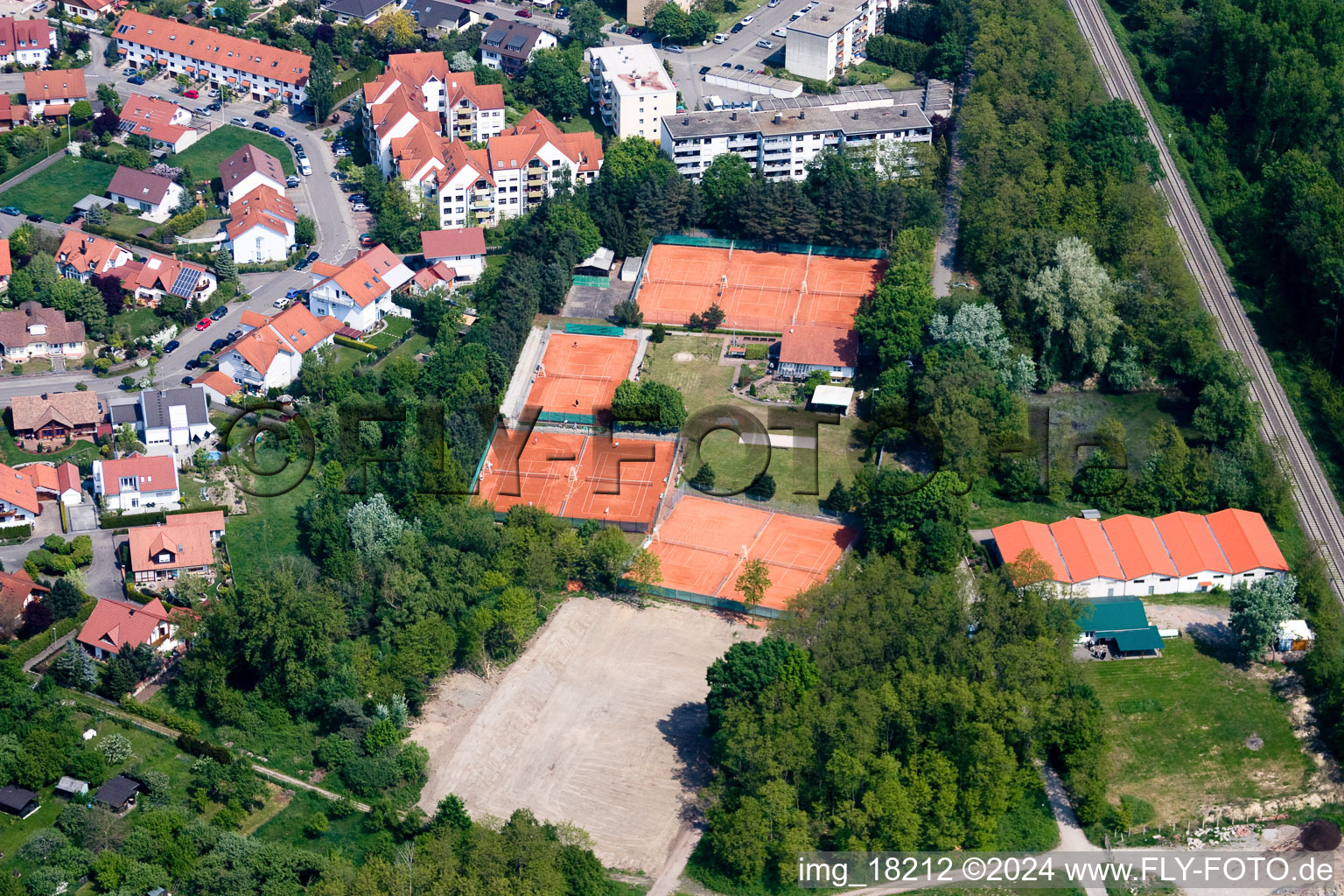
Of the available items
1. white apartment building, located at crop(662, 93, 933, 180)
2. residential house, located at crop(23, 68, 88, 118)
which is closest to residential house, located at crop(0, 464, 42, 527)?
residential house, located at crop(23, 68, 88, 118)

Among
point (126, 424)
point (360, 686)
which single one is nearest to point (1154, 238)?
point (360, 686)

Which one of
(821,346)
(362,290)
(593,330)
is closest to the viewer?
(821,346)

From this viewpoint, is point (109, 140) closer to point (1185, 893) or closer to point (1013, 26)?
point (1013, 26)

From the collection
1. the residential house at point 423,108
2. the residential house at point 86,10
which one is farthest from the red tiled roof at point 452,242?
the residential house at point 86,10

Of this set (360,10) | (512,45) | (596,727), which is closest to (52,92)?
(360,10)

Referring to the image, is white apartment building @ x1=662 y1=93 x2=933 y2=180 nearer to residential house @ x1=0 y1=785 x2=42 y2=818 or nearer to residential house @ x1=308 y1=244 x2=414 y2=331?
residential house @ x1=308 y1=244 x2=414 y2=331

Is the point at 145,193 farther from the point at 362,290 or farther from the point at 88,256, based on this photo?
the point at 362,290
